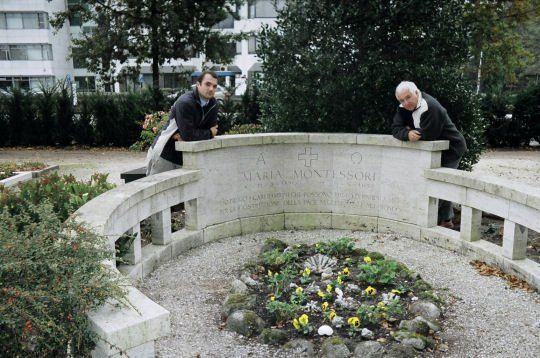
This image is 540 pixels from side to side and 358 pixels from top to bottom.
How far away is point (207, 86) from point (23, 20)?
54699 mm

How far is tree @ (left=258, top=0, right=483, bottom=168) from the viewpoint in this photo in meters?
8.36

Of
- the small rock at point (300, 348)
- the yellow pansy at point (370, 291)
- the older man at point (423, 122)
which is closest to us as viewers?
the small rock at point (300, 348)

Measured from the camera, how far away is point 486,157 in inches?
639

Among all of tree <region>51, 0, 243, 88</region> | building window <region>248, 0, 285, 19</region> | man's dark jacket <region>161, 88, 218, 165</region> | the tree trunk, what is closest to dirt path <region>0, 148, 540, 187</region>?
the tree trunk

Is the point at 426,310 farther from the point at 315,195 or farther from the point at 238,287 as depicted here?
the point at 315,195

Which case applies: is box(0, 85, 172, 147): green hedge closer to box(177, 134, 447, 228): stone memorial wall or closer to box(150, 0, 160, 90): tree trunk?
box(150, 0, 160, 90): tree trunk

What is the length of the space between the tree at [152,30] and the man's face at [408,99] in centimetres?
1409

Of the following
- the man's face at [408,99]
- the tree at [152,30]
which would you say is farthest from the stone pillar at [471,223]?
the tree at [152,30]

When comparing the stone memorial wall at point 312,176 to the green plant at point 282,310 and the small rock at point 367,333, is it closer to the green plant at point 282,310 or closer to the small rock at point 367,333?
the green plant at point 282,310

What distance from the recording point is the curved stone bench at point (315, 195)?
6.19 metres

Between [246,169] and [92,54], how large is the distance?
15.8 meters

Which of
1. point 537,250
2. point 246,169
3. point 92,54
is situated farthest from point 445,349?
point 92,54

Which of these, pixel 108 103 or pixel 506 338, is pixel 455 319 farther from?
pixel 108 103

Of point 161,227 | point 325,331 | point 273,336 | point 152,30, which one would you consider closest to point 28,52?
point 152,30
